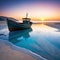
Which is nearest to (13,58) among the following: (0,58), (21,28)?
(0,58)

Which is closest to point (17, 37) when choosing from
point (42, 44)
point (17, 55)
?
point (42, 44)

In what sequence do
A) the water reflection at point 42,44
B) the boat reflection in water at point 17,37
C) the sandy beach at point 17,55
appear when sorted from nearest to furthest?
the sandy beach at point 17,55, the water reflection at point 42,44, the boat reflection in water at point 17,37

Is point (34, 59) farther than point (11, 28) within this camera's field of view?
No

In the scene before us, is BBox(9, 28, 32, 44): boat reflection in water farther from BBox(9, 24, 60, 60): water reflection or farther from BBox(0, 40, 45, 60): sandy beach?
BBox(0, 40, 45, 60): sandy beach

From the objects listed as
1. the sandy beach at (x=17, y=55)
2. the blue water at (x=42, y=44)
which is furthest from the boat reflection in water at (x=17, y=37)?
the sandy beach at (x=17, y=55)

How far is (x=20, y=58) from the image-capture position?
7195 millimetres

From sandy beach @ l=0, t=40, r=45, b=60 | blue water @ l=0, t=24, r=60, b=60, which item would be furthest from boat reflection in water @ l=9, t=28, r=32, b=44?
sandy beach @ l=0, t=40, r=45, b=60

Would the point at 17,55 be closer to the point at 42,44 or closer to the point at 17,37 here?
the point at 42,44

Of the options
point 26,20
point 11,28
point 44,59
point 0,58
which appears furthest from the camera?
point 26,20

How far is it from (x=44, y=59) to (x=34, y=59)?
0.76 metres

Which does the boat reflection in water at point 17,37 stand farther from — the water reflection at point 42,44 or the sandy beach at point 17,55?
the sandy beach at point 17,55

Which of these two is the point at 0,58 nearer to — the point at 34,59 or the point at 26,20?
the point at 34,59

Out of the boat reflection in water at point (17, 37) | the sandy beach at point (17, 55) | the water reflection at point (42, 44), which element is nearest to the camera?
the sandy beach at point (17, 55)

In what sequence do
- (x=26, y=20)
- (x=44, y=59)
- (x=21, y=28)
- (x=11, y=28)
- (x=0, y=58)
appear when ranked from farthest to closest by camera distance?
(x=26, y=20), (x=21, y=28), (x=11, y=28), (x=44, y=59), (x=0, y=58)
